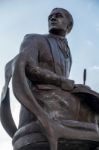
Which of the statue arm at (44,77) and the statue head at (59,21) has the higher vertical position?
the statue head at (59,21)

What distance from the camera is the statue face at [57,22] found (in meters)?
7.03

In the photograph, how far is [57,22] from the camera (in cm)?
703

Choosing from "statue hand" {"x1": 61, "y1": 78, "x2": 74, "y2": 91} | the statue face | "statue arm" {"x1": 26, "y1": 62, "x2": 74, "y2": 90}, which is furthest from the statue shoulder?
"statue hand" {"x1": 61, "y1": 78, "x2": 74, "y2": 91}

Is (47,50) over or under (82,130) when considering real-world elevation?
over

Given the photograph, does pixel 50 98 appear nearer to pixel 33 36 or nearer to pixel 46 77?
pixel 46 77

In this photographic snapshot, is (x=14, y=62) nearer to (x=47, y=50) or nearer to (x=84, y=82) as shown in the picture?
(x=47, y=50)

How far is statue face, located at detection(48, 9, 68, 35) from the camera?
277 inches

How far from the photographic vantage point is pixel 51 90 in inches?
251

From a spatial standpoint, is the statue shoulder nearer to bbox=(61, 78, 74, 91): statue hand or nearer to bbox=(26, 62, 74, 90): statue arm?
bbox=(26, 62, 74, 90): statue arm

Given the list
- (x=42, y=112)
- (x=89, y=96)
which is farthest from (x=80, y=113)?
(x=42, y=112)

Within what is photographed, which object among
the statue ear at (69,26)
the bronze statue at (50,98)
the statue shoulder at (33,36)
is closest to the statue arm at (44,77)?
the bronze statue at (50,98)

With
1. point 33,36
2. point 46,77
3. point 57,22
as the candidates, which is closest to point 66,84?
point 46,77

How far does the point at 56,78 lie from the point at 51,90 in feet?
0.52

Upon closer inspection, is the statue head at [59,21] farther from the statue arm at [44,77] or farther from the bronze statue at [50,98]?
the statue arm at [44,77]
